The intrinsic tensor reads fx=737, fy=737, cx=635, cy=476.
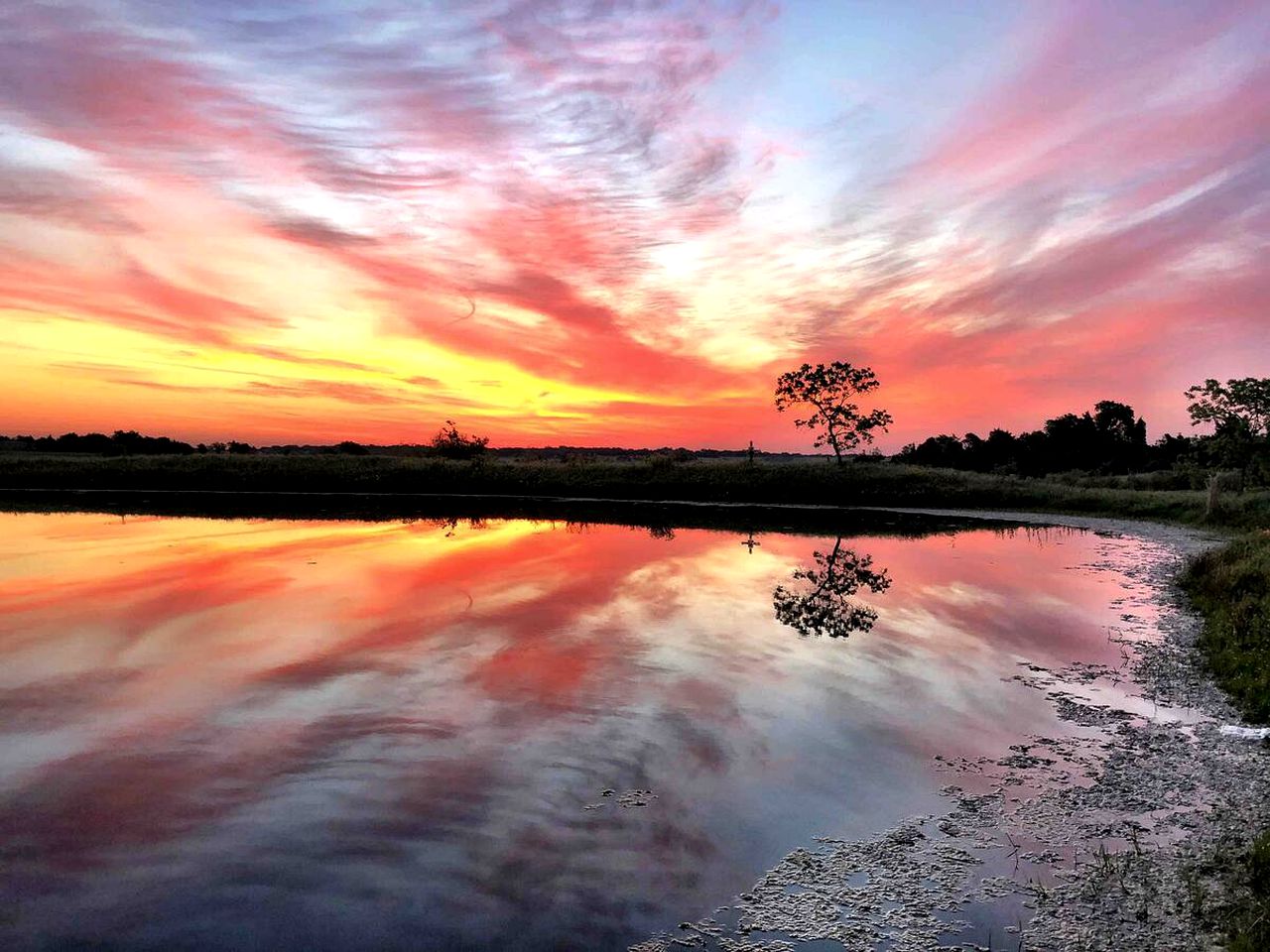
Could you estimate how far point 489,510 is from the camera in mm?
48375

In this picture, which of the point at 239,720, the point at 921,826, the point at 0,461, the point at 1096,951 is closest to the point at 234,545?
the point at 239,720

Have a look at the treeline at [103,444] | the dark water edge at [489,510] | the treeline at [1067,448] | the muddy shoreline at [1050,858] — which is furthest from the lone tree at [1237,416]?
the treeline at [103,444]

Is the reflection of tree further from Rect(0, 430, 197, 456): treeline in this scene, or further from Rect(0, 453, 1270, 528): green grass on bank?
Rect(0, 430, 197, 456): treeline

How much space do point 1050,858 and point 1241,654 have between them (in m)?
8.61

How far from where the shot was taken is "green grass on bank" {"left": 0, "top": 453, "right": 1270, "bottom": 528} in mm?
53812

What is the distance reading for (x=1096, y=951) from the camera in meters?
5.52

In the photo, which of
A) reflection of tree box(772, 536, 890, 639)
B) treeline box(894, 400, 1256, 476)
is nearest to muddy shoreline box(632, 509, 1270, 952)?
reflection of tree box(772, 536, 890, 639)

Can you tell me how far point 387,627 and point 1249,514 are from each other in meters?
38.1

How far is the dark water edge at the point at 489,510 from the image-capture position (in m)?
41.5

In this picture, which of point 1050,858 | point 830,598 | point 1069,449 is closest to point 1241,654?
point 1050,858

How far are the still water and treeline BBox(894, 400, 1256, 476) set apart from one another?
78589mm

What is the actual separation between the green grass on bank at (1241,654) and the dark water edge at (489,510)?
58.6ft

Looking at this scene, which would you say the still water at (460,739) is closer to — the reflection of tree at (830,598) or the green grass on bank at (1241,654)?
the reflection of tree at (830,598)

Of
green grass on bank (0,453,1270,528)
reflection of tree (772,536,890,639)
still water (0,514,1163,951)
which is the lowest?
still water (0,514,1163,951)
